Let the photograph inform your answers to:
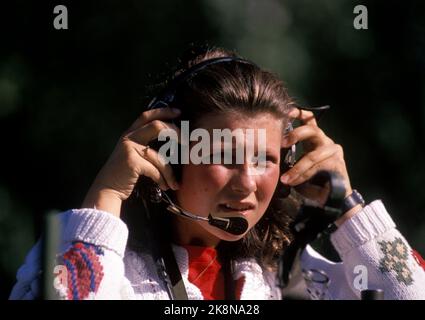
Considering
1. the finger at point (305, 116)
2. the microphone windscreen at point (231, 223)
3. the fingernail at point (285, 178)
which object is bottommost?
the microphone windscreen at point (231, 223)

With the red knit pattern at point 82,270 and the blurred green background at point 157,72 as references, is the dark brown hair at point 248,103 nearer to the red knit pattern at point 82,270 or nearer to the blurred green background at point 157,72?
the red knit pattern at point 82,270

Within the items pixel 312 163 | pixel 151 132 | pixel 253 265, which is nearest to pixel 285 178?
pixel 312 163

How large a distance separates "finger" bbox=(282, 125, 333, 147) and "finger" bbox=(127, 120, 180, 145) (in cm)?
23

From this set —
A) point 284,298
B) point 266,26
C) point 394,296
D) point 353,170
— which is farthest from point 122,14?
point 284,298

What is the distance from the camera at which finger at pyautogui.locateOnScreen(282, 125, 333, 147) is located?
1.87 meters

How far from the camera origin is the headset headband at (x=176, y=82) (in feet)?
5.97

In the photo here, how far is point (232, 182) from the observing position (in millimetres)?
1731

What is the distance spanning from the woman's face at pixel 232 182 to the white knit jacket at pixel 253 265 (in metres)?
0.13

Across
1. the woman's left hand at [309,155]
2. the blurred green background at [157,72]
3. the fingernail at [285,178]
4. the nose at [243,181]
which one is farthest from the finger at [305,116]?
the blurred green background at [157,72]

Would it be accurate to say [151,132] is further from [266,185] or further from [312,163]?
[312,163]

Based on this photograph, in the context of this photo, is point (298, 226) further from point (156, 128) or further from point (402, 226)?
point (402, 226)

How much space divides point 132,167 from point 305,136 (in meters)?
0.37

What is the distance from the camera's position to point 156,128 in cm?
176
